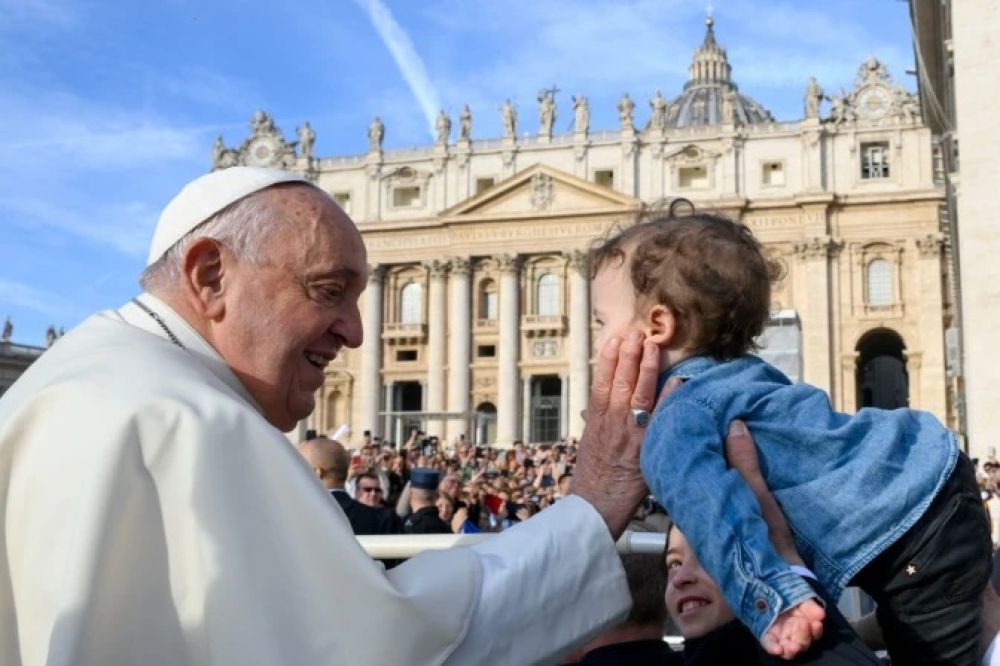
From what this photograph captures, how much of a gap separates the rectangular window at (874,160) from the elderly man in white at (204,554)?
138ft

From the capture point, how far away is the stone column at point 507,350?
42.8m

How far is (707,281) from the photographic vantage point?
2248 millimetres

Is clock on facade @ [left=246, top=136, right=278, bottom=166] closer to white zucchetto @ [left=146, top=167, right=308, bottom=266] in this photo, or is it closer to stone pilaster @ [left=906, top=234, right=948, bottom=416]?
stone pilaster @ [left=906, top=234, right=948, bottom=416]

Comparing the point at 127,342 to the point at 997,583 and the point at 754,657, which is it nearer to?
the point at 754,657

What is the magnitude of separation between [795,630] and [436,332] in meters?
43.5

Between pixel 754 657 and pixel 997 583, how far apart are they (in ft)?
3.96

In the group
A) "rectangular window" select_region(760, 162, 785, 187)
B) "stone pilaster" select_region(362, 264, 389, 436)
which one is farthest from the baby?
"stone pilaster" select_region(362, 264, 389, 436)

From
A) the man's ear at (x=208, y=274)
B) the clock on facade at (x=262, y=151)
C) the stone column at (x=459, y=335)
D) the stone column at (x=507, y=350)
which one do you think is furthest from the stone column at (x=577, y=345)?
the man's ear at (x=208, y=274)

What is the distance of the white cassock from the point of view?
5.22 feet

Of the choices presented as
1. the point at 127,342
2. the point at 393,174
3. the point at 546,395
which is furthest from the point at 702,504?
the point at 393,174

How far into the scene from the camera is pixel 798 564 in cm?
195

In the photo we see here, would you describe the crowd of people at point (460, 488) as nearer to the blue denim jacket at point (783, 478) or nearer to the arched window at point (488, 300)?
the blue denim jacket at point (783, 478)

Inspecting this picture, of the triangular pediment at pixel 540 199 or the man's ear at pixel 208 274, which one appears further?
the triangular pediment at pixel 540 199

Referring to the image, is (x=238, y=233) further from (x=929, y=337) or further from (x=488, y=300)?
(x=488, y=300)
